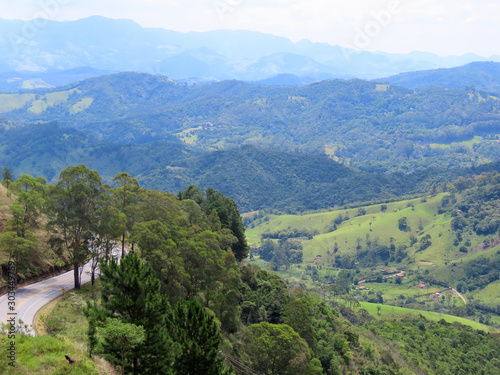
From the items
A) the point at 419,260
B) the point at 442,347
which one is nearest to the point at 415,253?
the point at 419,260

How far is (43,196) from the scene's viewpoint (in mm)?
45188

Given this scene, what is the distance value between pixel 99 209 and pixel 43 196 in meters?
11.7

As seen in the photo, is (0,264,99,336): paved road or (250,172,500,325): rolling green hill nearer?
(0,264,99,336): paved road

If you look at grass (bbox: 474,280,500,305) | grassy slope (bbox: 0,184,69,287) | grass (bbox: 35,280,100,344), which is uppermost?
grassy slope (bbox: 0,184,69,287)

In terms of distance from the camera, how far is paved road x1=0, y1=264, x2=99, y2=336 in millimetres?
29453

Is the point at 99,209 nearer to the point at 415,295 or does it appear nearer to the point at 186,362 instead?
the point at 186,362

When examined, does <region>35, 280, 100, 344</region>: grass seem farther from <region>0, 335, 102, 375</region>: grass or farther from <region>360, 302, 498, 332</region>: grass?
<region>360, 302, 498, 332</region>: grass

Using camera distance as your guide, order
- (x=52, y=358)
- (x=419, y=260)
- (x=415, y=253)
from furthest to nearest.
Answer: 1. (x=415, y=253)
2. (x=419, y=260)
3. (x=52, y=358)

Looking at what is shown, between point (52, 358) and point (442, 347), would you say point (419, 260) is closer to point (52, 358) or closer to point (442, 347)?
point (442, 347)

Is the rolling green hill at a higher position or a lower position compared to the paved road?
lower

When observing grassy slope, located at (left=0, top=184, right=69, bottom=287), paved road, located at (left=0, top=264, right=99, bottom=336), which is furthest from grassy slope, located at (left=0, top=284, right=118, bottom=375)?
grassy slope, located at (left=0, top=184, right=69, bottom=287)

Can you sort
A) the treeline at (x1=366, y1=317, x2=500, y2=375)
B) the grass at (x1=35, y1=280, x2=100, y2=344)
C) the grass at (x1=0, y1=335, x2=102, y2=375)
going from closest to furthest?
the grass at (x1=0, y1=335, x2=102, y2=375) → the grass at (x1=35, y1=280, x2=100, y2=344) → the treeline at (x1=366, y1=317, x2=500, y2=375)

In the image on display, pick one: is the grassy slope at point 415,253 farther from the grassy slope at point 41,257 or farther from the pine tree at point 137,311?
the pine tree at point 137,311

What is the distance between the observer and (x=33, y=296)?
34.3 metres
